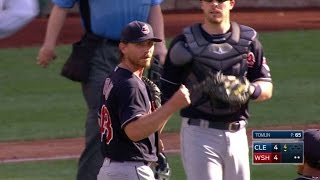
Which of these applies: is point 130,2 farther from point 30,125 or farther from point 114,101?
point 30,125

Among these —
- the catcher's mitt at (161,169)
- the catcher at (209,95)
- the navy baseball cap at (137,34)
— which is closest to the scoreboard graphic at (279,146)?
the catcher at (209,95)

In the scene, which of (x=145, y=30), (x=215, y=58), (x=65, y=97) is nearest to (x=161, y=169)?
(x=215, y=58)

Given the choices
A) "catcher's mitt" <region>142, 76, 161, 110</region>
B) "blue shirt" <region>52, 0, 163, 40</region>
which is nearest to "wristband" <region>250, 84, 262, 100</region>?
"catcher's mitt" <region>142, 76, 161, 110</region>

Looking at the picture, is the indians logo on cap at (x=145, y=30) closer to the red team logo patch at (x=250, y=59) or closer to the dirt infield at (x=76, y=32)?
the red team logo patch at (x=250, y=59)

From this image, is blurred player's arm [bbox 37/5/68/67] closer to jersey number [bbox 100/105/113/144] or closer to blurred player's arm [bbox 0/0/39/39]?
jersey number [bbox 100/105/113/144]

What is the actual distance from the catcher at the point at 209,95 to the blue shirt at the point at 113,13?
0.82 m

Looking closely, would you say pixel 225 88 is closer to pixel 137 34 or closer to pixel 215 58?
pixel 215 58

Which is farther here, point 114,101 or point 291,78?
point 291,78

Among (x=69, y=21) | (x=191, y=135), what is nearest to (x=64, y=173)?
(x=191, y=135)

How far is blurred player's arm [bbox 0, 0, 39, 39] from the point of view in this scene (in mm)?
3152

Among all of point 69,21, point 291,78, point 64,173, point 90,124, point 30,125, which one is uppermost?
point 90,124

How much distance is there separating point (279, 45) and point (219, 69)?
13.5 m

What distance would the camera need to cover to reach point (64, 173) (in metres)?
9.49

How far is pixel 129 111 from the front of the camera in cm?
534
